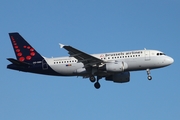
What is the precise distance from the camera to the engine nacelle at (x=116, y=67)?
182ft

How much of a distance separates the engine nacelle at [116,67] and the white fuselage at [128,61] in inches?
31.5

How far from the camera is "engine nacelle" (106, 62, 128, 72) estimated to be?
182 ft

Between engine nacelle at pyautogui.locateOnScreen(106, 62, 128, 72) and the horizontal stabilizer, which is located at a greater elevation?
the horizontal stabilizer

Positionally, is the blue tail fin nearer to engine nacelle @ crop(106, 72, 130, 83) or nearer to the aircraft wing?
the aircraft wing

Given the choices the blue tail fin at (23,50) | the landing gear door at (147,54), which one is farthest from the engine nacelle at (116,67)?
the blue tail fin at (23,50)

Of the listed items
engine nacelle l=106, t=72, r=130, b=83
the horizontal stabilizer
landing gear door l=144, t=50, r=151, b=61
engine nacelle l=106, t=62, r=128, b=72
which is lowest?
engine nacelle l=106, t=72, r=130, b=83

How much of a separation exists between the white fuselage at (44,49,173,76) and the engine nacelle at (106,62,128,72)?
31.5 inches

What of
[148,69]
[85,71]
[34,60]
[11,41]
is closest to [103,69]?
[85,71]

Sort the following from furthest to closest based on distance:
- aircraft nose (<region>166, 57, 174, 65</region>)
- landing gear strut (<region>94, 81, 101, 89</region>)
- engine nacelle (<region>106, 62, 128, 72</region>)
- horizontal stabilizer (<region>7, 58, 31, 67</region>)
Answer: landing gear strut (<region>94, 81, 101, 89</region>) < horizontal stabilizer (<region>7, 58, 31, 67</region>) < aircraft nose (<region>166, 57, 174, 65</region>) < engine nacelle (<region>106, 62, 128, 72</region>)

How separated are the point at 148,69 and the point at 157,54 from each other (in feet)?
7.90

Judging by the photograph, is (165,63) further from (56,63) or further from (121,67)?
(56,63)

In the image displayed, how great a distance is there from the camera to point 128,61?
5638 centimetres

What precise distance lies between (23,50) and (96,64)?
12012mm

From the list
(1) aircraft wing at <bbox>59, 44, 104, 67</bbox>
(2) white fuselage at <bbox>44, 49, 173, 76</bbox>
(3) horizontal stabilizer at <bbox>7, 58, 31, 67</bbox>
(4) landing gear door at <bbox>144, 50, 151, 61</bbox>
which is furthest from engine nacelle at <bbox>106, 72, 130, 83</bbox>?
(3) horizontal stabilizer at <bbox>7, 58, 31, 67</bbox>
